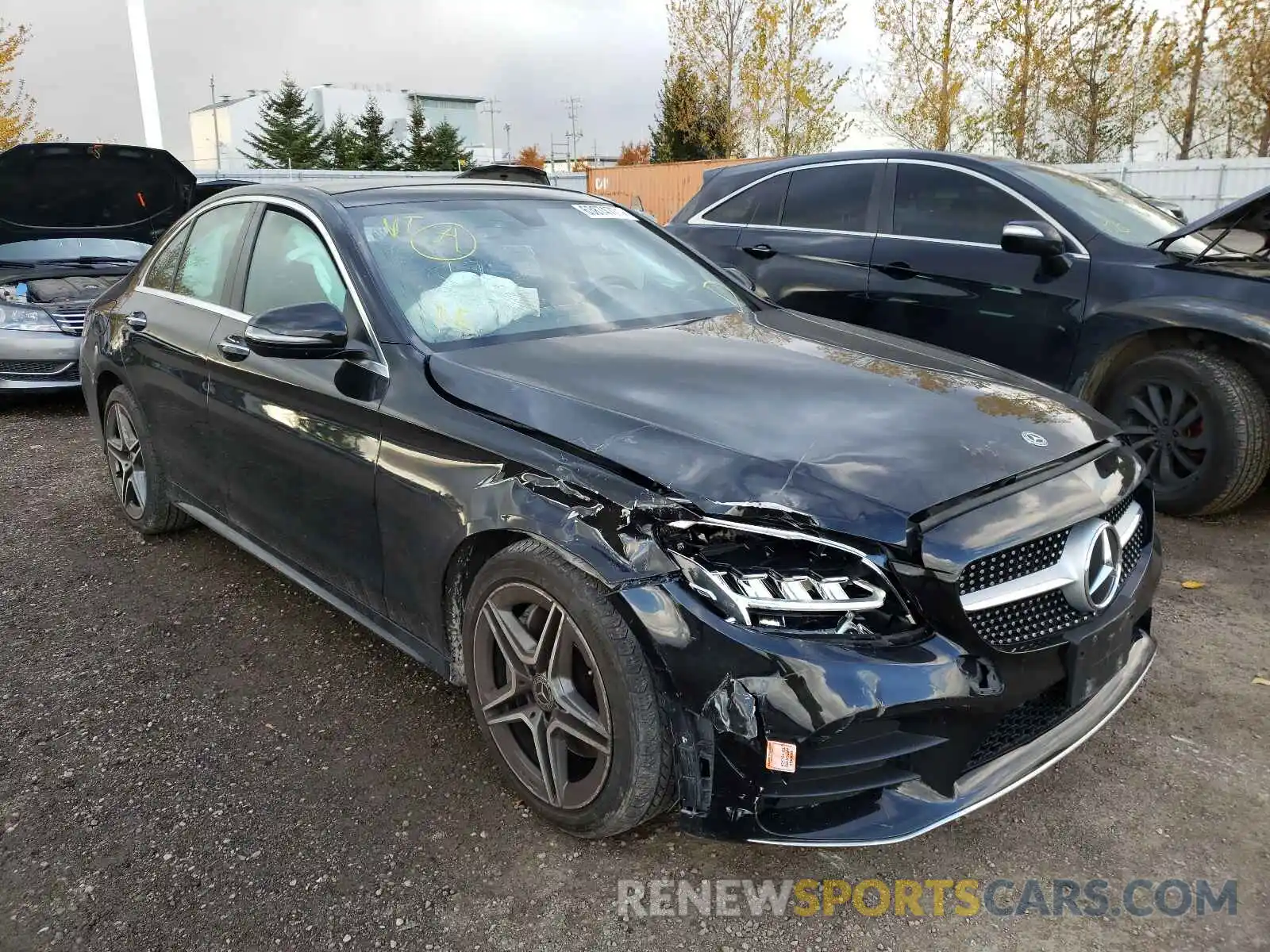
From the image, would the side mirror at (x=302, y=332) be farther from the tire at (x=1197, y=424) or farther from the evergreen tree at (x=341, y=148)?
the evergreen tree at (x=341, y=148)

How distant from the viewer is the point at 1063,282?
4547 millimetres

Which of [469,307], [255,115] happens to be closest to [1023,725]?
[469,307]

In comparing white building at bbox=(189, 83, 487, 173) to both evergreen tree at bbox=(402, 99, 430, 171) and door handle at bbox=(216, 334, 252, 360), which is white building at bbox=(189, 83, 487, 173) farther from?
door handle at bbox=(216, 334, 252, 360)

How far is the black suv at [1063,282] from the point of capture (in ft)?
13.6

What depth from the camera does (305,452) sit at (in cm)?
287

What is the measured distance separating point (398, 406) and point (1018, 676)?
1677 mm

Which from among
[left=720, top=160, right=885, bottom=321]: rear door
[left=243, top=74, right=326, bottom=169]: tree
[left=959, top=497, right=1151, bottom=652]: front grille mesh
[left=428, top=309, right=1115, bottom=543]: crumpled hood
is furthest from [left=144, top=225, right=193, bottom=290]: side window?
[left=243, top=74, right=326, bottom=169]: tree

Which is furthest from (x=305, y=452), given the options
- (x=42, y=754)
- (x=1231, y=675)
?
(x=1231, y=675)

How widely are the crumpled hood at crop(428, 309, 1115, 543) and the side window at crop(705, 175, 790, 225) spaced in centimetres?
319

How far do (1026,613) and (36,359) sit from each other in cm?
722

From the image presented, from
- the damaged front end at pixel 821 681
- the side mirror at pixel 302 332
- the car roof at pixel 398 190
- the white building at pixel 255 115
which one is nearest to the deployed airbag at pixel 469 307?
the side mirror at pixel 302 332

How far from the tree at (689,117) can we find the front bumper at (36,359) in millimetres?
22706

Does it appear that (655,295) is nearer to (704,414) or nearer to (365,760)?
(704,414)

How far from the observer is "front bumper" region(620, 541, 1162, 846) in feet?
5.88
